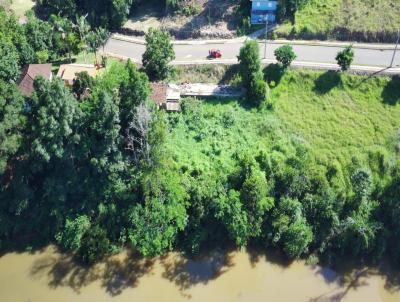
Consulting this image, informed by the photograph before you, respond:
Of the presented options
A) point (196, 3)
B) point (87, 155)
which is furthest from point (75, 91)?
point (196, 3)

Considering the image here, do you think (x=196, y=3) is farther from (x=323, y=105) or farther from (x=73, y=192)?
(x=73, y=192)

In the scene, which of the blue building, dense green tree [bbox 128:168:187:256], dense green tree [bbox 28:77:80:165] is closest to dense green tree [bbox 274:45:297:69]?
the blue building

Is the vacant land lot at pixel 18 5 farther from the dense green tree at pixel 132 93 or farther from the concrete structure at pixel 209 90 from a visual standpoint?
the dense green tree at pixel 132 93

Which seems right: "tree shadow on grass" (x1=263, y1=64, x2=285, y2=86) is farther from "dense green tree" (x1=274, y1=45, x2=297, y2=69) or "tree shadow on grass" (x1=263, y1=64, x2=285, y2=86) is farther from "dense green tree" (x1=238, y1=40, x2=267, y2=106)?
"dense green tree" (x1=238, y1=40, x2=267, y2=106)

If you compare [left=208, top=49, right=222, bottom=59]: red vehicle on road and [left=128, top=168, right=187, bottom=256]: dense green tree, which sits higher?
[left=208, top=49, right=222, bottom=59]: red vehicle on road

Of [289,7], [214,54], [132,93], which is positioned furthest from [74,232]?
[289,7]

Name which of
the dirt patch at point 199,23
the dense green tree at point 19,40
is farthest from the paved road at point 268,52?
the dense green tree at point 19,40
